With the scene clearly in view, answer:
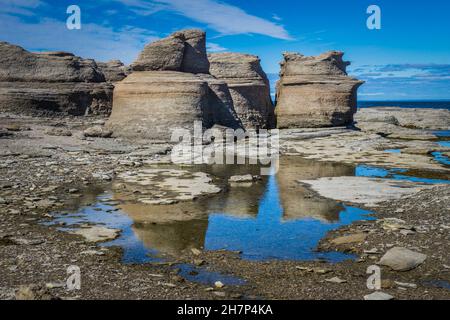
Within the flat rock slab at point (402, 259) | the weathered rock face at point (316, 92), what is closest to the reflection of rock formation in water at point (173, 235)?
the flat rock slab at point (402, 259)

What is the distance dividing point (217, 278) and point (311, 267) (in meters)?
1.56

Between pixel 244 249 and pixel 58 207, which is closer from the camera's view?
pixel 244 249

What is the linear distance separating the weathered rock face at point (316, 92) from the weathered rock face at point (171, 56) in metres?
9.98

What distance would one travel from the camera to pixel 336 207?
37.0 feet

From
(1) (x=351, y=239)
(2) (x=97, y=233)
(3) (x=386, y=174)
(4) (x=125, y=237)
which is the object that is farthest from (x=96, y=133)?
(1) (x=351, y=239)

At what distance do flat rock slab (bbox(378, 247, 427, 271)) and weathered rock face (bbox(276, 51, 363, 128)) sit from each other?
2800 centimetres

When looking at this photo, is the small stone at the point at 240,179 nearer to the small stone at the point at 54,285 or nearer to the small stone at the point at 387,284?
the small stone at the point at 387,284

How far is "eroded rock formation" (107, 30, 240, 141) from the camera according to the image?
24.8m

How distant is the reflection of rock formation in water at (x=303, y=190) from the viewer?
10805 mm

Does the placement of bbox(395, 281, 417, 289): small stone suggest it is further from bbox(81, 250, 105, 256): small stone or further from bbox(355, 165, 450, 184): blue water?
bbox(355, 165, 450, 184): blue water
